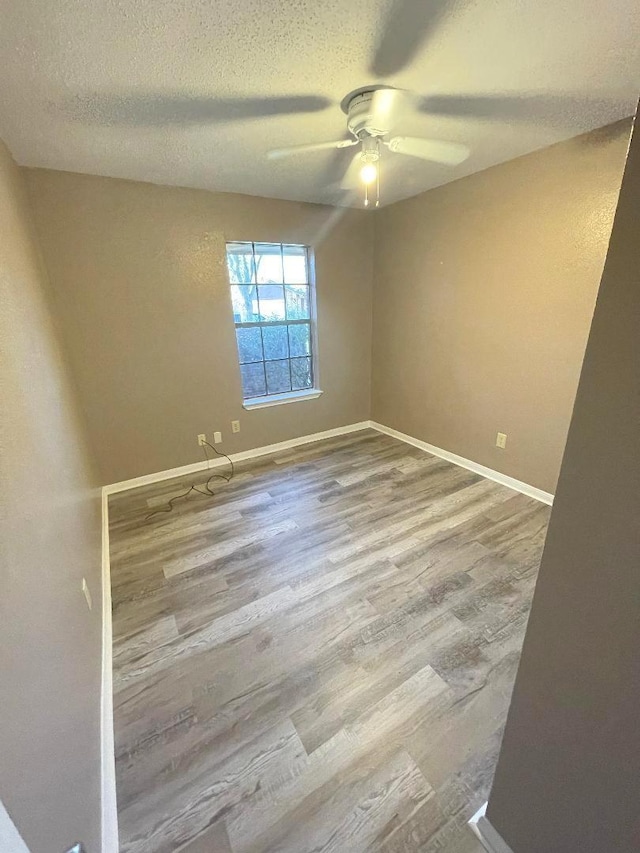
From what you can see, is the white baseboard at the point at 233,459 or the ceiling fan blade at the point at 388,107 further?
the white baseboard at the point at 233,459

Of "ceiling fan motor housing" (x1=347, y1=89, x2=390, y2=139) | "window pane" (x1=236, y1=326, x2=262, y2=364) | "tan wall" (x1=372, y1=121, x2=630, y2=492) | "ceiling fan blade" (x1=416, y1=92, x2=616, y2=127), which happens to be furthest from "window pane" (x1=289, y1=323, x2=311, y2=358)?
"ceiling fan blade" (x1=416, y1=92, x2=616, y2=127)

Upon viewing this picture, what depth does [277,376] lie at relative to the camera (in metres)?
3.60

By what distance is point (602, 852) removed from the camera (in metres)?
0.69

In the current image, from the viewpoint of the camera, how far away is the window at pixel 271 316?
3164 millimetres

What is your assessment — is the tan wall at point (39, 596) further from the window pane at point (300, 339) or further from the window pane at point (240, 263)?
the window pane at point (300, 339)

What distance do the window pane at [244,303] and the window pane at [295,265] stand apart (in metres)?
0.40

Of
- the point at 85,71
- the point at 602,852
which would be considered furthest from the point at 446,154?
the point at 602,852

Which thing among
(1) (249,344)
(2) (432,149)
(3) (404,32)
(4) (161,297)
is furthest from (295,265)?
(3) (404,32)

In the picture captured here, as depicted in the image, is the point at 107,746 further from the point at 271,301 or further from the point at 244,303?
the point at 271,301

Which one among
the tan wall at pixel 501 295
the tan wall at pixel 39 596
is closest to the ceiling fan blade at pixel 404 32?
the tan wall at pixel 501 295

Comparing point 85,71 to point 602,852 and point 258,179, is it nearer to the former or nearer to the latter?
point 258,179

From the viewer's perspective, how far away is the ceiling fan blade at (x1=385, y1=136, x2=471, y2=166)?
1782 millimetres

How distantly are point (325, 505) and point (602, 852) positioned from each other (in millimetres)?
2024

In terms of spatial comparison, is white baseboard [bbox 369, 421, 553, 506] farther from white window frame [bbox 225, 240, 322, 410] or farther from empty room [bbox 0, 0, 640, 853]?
white window frame [bbox 225, 240, 322, 410]
